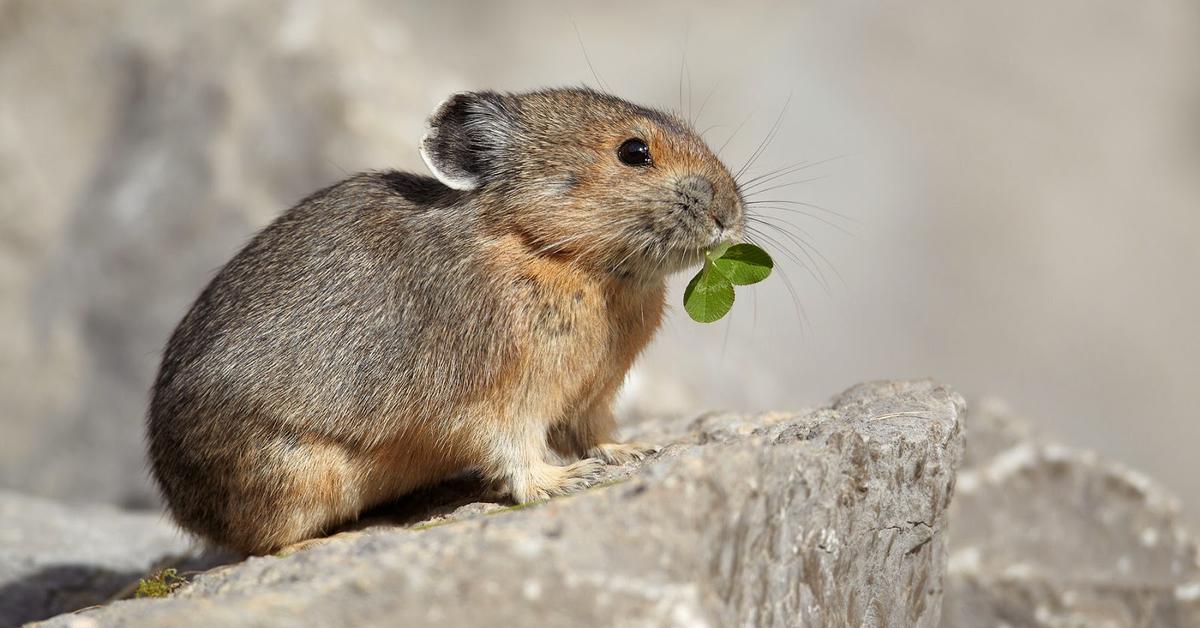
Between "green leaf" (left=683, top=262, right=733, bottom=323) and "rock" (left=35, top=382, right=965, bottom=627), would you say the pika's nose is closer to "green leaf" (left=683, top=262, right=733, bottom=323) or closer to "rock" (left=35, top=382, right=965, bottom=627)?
"green leaf" (left=683, top=262, right=733, bottom=323)

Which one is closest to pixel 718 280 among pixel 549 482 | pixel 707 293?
pixel 707 293

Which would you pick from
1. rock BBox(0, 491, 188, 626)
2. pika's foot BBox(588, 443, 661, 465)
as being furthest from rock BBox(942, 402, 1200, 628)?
rock BBox(0, 491, 188, 626)

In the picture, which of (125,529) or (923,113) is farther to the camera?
(923,113)

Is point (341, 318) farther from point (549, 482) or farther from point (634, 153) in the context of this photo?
point (634, 153)

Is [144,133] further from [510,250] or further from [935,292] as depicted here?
[935,292]

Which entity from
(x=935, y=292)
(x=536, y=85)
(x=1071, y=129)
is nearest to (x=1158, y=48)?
(x=1071, y=129)
